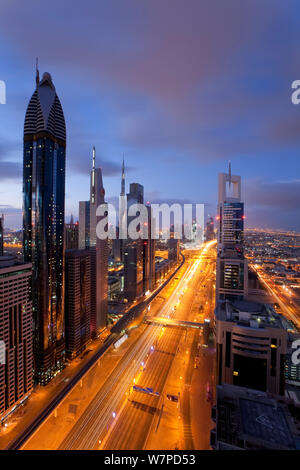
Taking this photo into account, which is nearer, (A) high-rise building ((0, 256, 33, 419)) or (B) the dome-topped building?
(A) high-rise building ((0, 256, 33, 419))

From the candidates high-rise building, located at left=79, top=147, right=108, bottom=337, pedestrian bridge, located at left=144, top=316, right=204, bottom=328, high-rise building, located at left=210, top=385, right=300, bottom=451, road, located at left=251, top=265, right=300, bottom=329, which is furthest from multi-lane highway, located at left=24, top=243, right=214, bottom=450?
road, located at left=251, top=265, right=300, bottom=329

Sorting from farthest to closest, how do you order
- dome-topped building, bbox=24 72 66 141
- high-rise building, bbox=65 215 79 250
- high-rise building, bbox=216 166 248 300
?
high-rise building, bbox=65 215 79 250
high-rise building, bbox=216 166 248 300
dome-topped building, bbox=24 72 66 141


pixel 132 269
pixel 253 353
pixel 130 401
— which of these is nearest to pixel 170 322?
pixel 132 269

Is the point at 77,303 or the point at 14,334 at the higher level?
the point at 77,303

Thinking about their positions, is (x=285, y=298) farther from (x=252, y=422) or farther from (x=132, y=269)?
(x=252, y=422)

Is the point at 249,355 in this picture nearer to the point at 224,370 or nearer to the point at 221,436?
the point at 224,370

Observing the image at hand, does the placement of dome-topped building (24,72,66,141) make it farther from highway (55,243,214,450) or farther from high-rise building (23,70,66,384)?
highway (55,243,214,450)

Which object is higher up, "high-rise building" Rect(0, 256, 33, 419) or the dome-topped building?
the dome-topped building
